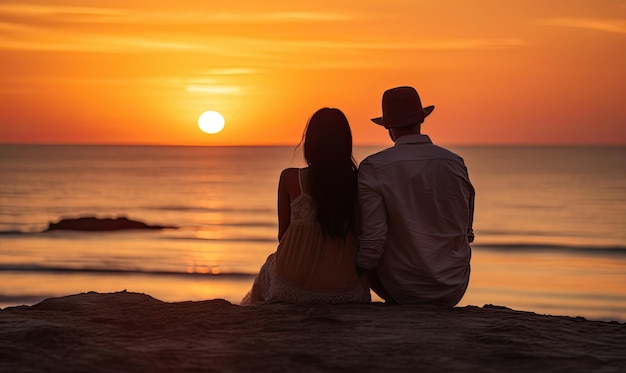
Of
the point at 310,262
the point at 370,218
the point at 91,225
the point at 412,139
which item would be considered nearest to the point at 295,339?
the point at 310,262

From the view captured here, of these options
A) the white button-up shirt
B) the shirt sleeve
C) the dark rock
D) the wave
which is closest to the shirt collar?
the white button-up shirt

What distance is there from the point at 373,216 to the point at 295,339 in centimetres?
129

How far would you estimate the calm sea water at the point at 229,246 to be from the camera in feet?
57.5

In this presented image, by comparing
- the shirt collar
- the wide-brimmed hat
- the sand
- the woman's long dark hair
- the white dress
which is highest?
the wide-brimmed hat

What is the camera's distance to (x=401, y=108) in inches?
229

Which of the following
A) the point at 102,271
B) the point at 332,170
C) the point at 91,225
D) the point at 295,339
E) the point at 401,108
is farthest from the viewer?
the point at 91,225

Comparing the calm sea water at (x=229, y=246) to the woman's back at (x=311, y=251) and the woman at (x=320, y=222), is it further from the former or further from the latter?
the woman's back at (x=311, y=251)

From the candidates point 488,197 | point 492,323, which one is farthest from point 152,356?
point 488,197

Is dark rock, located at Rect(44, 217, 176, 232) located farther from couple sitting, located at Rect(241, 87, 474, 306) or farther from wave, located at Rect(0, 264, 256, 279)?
couple sitting, located at Rect(241, 87, 474, 306)

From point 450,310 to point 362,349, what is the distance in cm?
142

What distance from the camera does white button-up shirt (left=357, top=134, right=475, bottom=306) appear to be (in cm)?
567

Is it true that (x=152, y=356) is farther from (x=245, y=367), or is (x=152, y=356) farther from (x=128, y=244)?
(x=128, y=244)

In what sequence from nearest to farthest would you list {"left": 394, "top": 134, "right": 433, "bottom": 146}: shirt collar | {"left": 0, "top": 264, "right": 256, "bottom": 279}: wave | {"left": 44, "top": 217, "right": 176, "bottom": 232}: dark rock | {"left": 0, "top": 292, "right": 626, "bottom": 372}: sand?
{"left": 0, "top": 292, "right": 626, "bottom": 372}: sand < {"left": 394, "top": 134, "right": 433, "bottom": 146}: shirt collar < {"left": 0, "top": 264, "right": 256, "bottom": 279}: wave < {"left": 44, "top": 217, "right": 176, "bottom": 232}: dark rock

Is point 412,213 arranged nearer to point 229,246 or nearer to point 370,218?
point 370,218
